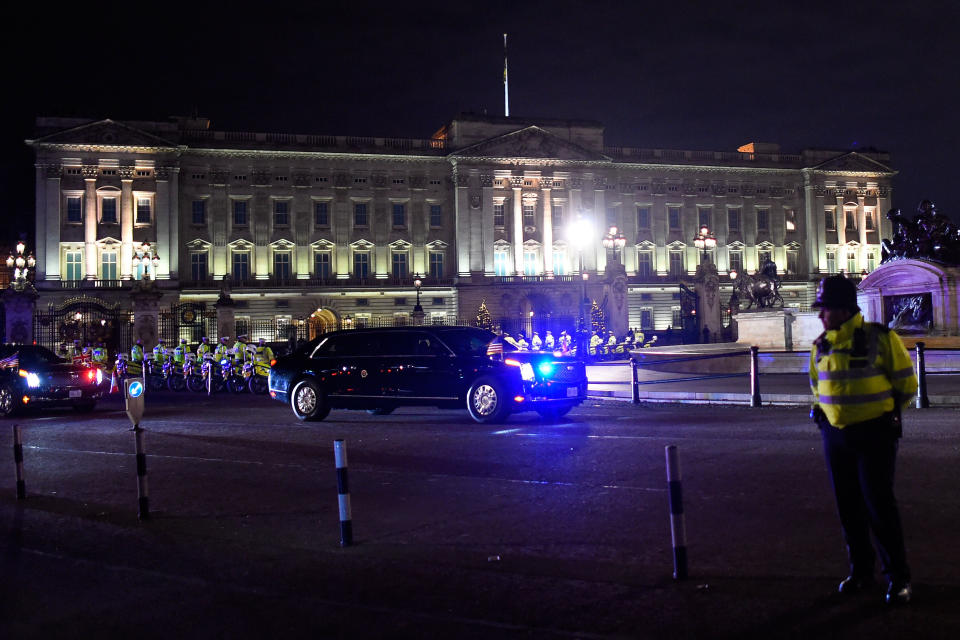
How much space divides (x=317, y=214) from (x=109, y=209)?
15.4 metres

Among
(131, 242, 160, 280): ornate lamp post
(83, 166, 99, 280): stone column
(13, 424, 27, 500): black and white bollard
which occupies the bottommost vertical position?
(13, 424, 27, 500): black and white bollard

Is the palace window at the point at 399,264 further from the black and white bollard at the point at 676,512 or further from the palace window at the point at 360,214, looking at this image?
the black and white bollard at the point at 676,512

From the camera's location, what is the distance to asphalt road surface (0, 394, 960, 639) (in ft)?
15.7

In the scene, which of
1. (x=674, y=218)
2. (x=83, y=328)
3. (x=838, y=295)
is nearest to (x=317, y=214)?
(x=83, y=328)

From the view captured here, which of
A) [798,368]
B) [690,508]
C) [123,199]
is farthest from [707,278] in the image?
[123,199]

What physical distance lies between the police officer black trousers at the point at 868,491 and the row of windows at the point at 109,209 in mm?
65536

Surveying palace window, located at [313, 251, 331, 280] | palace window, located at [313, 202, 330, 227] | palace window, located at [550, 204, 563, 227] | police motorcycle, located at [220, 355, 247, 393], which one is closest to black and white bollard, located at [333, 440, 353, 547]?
police motorcycle, located at [220, 355, 247, 393]

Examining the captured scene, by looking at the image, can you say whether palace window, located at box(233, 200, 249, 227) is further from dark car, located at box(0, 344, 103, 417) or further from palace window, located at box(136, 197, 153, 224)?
dark car, located at box(0, 344, 103, 417)

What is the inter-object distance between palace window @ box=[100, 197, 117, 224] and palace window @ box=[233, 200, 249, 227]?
8.63 metres

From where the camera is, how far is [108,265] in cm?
6331

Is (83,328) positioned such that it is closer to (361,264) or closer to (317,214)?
(317,214)

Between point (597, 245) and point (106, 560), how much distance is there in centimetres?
6859

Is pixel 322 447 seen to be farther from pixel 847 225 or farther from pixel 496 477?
pixel 847 225

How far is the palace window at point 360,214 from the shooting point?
229 ft
